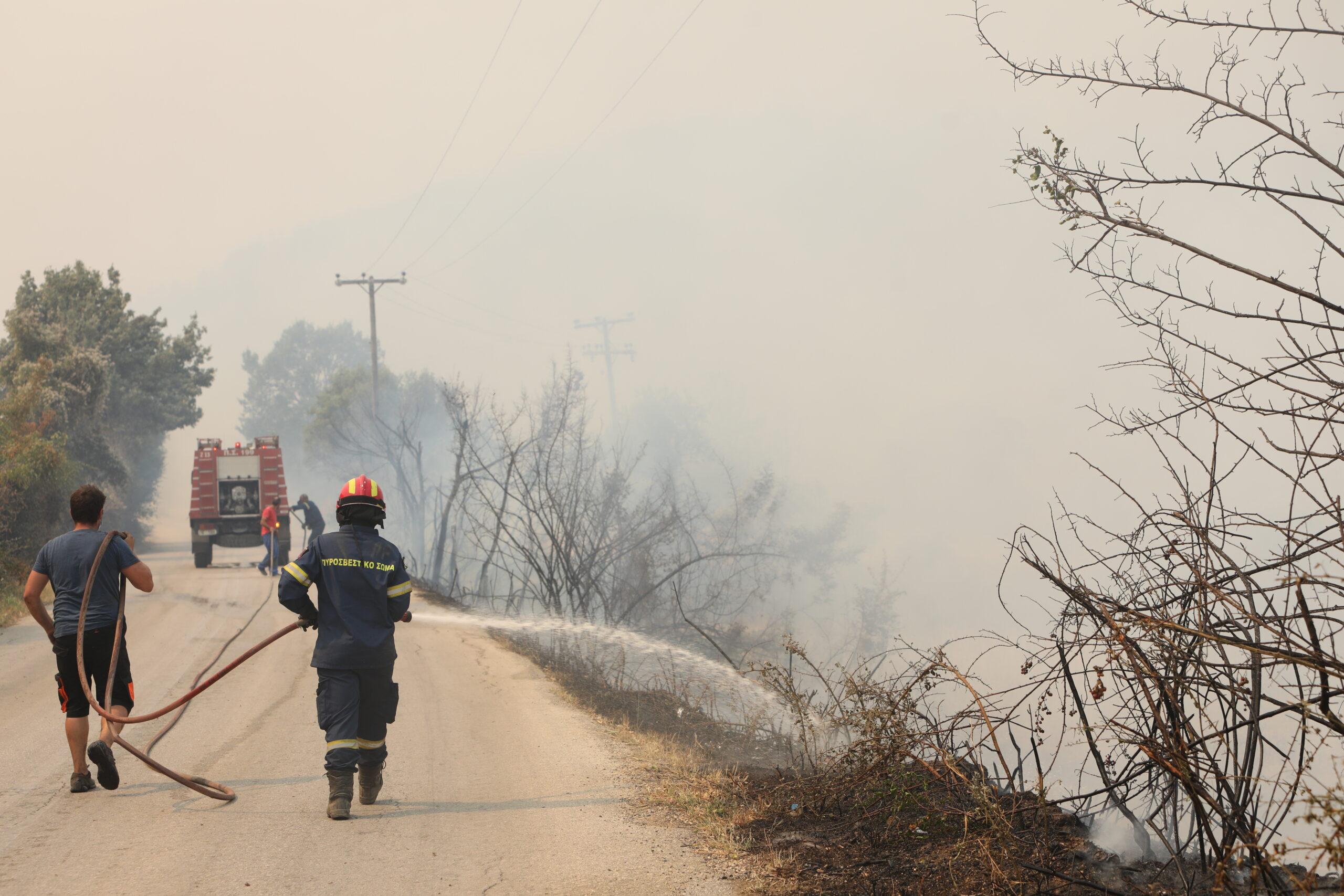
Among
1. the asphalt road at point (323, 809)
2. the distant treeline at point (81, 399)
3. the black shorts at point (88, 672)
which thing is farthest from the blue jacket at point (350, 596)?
the distant treeline at point (81, 399)

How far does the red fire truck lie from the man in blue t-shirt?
18527 mm

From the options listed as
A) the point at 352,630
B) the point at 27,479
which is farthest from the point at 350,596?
the point at 27,479

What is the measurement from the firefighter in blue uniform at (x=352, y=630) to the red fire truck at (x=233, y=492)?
19549mm

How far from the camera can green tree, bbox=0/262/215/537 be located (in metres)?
30.1

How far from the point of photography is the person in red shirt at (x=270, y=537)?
20625 mm

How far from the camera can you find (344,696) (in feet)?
18.6

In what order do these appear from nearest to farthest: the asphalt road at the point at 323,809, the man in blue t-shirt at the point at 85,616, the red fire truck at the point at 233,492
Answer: the asphalt road at the point at 323,809
the man in blue t-shirt at the point at 85,616
the red fire truck at the point at 233,492

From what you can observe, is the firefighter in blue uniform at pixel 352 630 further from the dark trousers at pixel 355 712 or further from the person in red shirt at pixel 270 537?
the person in red shirt at pixel 270 537

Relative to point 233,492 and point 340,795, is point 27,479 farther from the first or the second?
point 340,795

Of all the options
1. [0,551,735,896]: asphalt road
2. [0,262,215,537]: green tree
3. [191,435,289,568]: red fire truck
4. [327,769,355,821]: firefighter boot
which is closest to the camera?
[0,551,735,896]: asphalt road

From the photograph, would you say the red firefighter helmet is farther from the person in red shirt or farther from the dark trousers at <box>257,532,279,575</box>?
the dark trousers at <box>257,532,279,575</box>

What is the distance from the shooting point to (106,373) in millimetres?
32250

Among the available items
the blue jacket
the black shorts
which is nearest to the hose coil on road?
the black shorts

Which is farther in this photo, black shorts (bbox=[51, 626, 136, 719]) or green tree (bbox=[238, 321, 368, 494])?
green tree (bbox=[238, 321, 368, 494])
